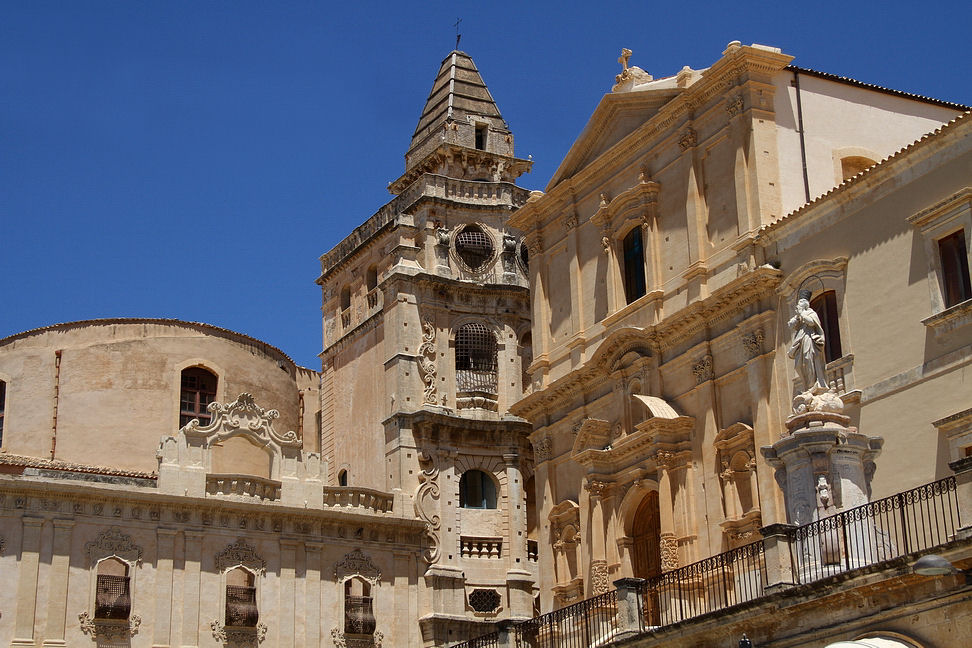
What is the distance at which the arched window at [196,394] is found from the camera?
38469mm

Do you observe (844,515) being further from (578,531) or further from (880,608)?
(578,531)

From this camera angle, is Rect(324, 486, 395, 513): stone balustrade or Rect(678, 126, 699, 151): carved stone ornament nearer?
Rect(678, 126, 699, 151): carved stone ornament

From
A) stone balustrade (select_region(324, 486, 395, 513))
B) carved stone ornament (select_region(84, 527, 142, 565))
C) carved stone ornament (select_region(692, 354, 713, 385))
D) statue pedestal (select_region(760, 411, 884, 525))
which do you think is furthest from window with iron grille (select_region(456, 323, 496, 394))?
statue pedestal (select_region(760, 411, 884, 525))

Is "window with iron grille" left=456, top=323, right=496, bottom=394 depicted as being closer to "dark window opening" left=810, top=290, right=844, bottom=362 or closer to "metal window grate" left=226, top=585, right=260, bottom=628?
"metal window grate" left=226, top=585, right=260, bottom=628

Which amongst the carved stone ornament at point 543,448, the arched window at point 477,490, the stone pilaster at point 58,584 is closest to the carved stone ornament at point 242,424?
the stone pilaster at point 58,584

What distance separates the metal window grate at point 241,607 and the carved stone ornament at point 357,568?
2.23 metres

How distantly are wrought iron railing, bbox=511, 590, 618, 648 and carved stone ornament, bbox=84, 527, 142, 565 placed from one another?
29.8 ft

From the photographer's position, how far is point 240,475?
33.7 m

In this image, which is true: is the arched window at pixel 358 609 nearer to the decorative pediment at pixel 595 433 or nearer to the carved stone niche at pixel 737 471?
the decorative pediment at pixel 595 433

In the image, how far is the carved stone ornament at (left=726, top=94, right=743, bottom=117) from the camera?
2756cm

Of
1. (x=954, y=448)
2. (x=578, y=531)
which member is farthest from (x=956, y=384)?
(x=578, y=531)

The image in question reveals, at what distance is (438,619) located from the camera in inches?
1384

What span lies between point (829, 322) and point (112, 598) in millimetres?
16099

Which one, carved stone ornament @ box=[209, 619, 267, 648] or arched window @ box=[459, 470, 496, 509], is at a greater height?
arched window @ box=[459, 470, 496, 509]
